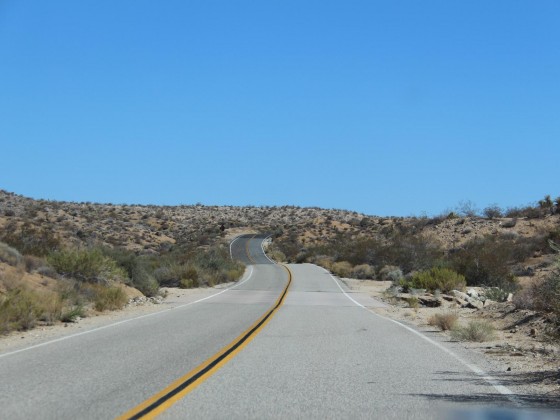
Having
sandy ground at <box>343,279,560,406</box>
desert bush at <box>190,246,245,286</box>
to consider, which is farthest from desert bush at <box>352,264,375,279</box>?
sandy ground at <box>343,279,560,406</box>

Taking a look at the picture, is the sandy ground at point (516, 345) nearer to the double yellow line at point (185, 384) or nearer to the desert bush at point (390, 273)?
the double yellow line at point (185, 384)

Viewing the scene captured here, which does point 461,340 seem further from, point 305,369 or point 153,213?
point 153,213

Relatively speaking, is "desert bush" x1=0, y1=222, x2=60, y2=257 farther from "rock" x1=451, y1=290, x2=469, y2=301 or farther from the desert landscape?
"rock" x1=451, y1=290, x2=469, y2=301

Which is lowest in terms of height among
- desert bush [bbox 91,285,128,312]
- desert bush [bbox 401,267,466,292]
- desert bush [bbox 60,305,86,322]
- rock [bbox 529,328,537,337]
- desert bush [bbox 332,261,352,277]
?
rock [bbox 529,328,537,337]

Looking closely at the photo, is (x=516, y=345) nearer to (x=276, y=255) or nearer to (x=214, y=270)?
(x=214, y=270)

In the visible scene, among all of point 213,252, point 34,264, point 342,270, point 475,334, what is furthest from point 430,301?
point 213,252

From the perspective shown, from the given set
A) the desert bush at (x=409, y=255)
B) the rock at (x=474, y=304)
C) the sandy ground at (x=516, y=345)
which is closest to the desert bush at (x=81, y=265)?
the sandy ground at (x=516, y=345)

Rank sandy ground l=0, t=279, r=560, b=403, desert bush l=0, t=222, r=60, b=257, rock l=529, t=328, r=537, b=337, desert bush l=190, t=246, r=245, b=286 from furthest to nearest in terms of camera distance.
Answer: desert bush l=190, t=246, r=245, b=286, desert bush l=0, t=222, r=60, b=257, rock l=529, t=328, r=537, b=337, sandy ground l=0, t=279, r=560, b=403

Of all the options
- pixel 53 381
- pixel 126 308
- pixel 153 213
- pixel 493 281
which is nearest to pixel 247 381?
pixel 53 381

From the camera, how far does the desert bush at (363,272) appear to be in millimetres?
56969

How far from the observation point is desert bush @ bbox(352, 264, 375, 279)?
56969 millimetres

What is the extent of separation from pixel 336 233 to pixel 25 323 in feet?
307

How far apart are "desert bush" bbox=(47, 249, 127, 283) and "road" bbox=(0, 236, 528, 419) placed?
826 cm

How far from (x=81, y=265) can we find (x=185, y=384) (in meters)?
→ 18.4
